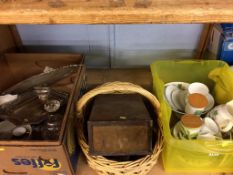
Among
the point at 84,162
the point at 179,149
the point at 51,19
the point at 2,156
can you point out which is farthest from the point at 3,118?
the point at 179,149

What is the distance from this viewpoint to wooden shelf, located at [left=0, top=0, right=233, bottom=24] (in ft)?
1.50

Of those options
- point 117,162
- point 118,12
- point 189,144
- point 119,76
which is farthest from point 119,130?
point 119,76

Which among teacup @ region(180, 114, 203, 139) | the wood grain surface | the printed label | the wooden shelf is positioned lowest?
the wood grain surface

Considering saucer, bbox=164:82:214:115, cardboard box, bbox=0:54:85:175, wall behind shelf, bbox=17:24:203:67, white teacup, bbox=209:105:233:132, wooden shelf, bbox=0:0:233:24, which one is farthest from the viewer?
wall behind shelf, bbox=17:24:203:67

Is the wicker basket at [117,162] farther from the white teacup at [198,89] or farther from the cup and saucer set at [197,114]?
the white teacup at [198,89]

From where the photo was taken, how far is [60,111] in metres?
0.84

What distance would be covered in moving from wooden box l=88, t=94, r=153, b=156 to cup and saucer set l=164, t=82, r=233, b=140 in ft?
0.40

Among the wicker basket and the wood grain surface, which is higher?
the wicker basket

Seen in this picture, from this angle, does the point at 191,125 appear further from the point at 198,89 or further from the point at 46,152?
the point at 46,152

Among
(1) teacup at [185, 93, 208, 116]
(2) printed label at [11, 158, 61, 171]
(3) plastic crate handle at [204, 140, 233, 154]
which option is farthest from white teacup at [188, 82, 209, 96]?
(2) printed label at [11, 158, 61, 171]

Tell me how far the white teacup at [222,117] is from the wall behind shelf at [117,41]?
0.36m

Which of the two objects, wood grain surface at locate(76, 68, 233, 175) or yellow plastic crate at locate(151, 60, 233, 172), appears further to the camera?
wood grain surface at locate(76, 68, 233, 175)

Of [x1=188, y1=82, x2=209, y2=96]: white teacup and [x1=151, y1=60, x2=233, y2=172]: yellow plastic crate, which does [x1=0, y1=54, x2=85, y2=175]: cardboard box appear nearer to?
[x1=151, y1=60, x2=233, y2=172]: yellow plastic crate

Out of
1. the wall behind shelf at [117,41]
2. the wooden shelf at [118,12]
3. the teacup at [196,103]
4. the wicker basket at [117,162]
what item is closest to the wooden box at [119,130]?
the wicker basket at [117,162]
